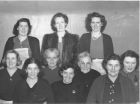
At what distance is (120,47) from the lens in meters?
1.07

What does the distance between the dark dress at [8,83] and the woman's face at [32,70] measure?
0.16 feet

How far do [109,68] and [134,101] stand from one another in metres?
0.19

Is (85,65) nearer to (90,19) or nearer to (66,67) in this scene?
(66,67)

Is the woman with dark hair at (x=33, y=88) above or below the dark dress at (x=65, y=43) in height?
below

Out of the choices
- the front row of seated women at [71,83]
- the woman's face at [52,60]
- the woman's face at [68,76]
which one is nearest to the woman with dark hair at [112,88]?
the front row of seated women at [71,83]

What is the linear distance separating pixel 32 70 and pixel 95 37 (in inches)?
13.2

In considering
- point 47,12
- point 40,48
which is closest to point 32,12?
point 47,12

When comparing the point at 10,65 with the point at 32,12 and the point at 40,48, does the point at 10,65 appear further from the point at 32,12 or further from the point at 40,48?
the point at 32,12

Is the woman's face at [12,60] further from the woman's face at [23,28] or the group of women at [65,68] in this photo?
the woman's face at [23,28]

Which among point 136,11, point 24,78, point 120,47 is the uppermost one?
point 136,11

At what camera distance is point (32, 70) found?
1.04 meters

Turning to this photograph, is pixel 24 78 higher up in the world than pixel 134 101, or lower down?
higher up

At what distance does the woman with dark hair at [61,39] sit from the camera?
3.60 feet

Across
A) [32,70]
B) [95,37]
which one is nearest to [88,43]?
[95,37]
